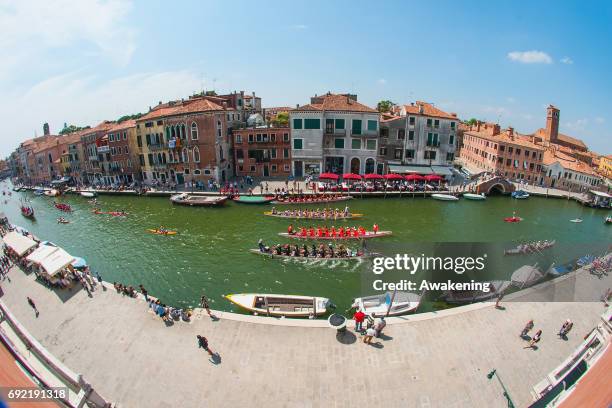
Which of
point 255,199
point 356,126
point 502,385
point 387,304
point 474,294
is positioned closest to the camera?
point 502,385

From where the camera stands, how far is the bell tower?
74.5 metres

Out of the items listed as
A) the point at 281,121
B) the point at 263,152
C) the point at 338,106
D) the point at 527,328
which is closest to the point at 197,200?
the point at 263,152

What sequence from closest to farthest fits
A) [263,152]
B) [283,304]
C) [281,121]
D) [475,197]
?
[283,304] < [475,197] < [263,152] < [281,121]

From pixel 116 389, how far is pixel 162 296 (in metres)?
8.63

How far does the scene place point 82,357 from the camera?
15.6 metres

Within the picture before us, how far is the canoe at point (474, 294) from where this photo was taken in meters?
18.6

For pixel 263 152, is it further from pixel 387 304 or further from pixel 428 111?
pixel 387 304

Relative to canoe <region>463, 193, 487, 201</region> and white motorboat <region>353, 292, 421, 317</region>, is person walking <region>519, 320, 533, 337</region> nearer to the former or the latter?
white motorboat <region>353, 292, 421, 317</region>

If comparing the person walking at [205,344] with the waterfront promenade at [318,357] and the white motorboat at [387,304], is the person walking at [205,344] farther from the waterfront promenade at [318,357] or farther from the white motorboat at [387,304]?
the white motorboat at [387,304]

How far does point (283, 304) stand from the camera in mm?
19125

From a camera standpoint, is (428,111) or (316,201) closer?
(316,201)

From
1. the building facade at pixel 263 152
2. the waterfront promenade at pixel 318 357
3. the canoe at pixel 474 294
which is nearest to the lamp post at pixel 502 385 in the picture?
the waterfront promenade at pixel 318 357

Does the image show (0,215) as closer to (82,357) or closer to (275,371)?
(82,357)

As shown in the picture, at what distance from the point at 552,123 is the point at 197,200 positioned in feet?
266
